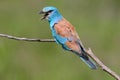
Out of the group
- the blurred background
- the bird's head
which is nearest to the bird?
the bird's head

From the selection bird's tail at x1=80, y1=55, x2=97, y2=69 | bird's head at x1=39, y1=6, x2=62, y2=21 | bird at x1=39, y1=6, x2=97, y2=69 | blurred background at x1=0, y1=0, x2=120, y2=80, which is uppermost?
bird's head at x1=39, y1=6, x2=62, y2=21

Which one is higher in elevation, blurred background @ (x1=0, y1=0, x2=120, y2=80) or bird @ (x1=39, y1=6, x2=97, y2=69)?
bird @ (x1=39, y1=6, x2=97, y2=69)

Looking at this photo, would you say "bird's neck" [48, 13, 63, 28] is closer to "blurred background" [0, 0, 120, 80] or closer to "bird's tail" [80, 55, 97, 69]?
"bird's tail" [80, 55, 97, 69]

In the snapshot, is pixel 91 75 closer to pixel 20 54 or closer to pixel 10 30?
pixel 20 54

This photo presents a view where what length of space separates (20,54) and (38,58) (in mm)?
167

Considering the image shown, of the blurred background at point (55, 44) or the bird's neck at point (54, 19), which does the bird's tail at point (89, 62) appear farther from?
the blurred background at point (55, 44)

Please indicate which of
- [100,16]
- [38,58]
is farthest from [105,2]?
[38,58]

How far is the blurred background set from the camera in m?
5.71

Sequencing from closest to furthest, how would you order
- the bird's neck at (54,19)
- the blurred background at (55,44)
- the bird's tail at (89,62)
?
1. the bird's tail at (89,62)
2. the bird's neck at (54,19)
3. the blurred background at (55,44)

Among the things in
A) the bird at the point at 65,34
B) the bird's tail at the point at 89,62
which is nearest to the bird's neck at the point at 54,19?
the bird at the point at 65,34

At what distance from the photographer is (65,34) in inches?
137

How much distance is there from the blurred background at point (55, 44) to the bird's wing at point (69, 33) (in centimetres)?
198

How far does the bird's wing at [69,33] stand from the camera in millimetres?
3389

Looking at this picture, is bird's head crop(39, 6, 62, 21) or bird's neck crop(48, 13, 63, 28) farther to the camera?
bird's neck crop(48, 13, 63, 28)
